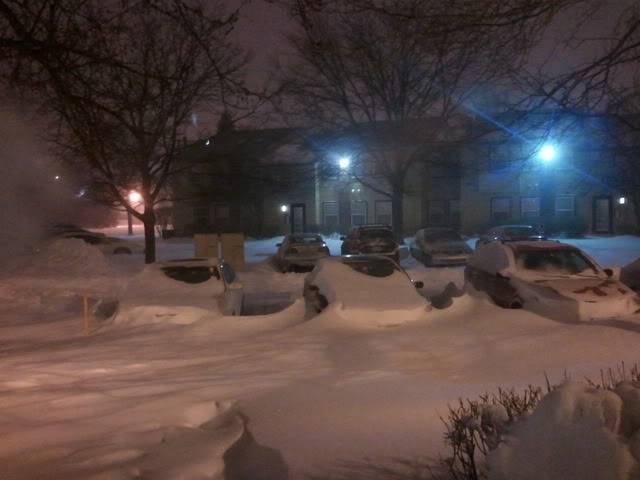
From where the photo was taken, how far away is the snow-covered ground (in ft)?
18.1

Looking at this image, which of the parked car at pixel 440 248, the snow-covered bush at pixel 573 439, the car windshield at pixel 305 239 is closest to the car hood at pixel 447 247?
the parked car at pixel 440 248

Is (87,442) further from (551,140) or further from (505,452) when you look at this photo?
(551,140)

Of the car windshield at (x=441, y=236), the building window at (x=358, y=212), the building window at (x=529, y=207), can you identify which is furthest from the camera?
the building window at (x=358, y=212)

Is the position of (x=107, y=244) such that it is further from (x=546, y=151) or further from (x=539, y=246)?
(x=546, y=151)

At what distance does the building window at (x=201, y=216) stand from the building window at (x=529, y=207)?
19934 mm

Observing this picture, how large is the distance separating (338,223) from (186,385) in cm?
4065

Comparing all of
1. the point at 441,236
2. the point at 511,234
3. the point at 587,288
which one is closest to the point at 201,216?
the point at 511,234

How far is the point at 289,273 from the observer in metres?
23.7

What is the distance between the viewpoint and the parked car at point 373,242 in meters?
26.0

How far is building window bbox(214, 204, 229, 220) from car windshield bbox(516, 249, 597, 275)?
3729 centimetres

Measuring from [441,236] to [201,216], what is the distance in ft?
84.5

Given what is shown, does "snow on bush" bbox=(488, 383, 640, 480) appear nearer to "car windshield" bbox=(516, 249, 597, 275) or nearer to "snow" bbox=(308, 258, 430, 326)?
"snow" bbox=(308, 258, 430, 326)

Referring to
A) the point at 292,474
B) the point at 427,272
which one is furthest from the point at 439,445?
the point at 427,272

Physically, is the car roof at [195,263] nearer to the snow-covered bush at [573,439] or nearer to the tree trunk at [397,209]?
the snow-covered bush at [573,439]
